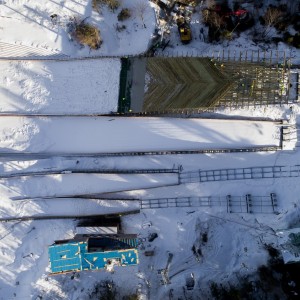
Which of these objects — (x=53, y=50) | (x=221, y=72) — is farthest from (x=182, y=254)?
(x=53, y=50)

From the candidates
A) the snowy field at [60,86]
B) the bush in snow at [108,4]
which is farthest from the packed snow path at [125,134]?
the bush in snow at [108,4]

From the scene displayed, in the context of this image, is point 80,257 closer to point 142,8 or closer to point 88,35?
point 88,35

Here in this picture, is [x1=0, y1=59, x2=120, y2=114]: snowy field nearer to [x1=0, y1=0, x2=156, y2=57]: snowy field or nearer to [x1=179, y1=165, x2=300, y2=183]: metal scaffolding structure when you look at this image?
[x1=0, y1=0, x2=156, y2=57]: snowy field

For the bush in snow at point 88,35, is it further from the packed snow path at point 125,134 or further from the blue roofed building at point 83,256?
the blue roofed building at point 83,256

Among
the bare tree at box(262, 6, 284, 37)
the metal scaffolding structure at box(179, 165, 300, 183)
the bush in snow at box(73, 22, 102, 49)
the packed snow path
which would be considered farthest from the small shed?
the bush in snow at box(73, 22, 102, 49)

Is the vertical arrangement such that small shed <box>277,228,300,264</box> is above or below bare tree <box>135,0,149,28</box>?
below

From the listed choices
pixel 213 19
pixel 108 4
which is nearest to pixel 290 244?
pixel 213 19

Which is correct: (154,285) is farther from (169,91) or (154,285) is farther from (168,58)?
(168,58)
